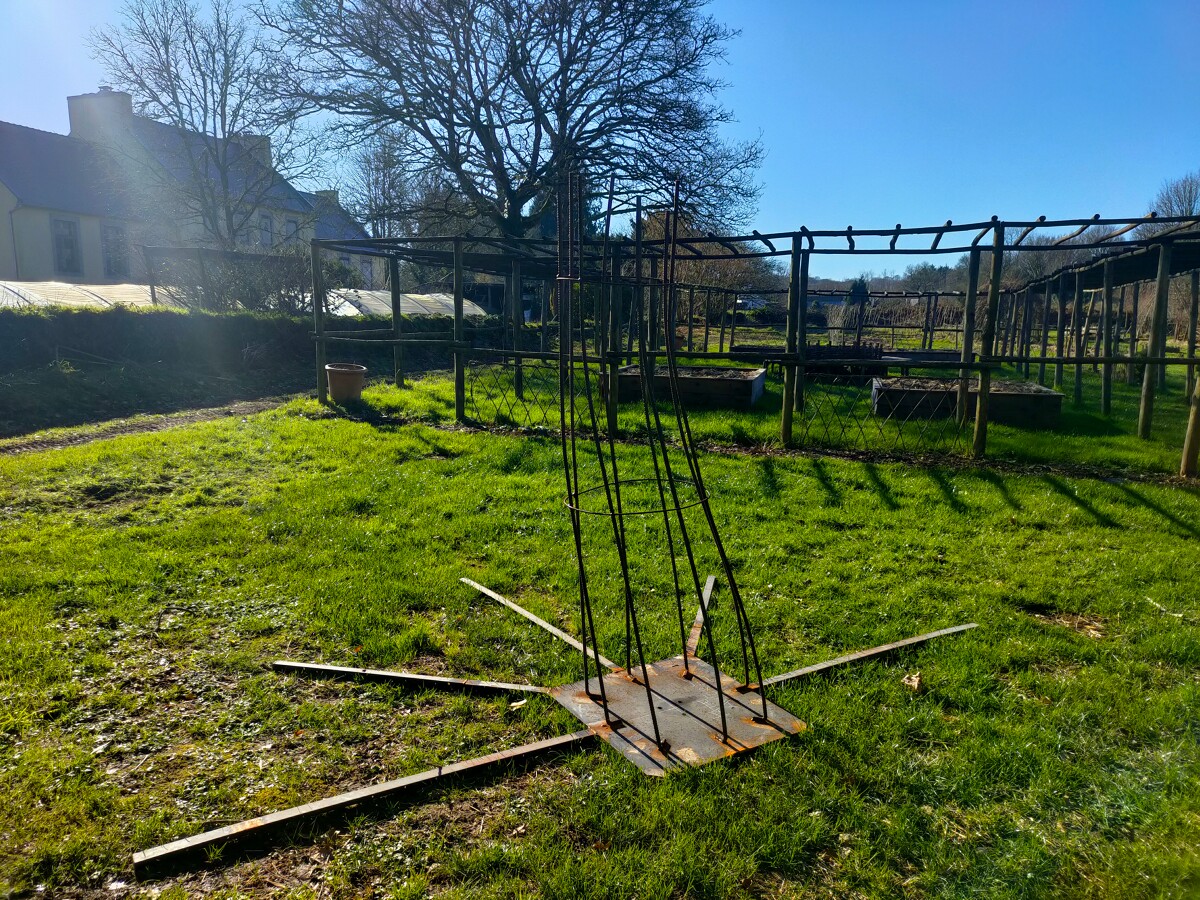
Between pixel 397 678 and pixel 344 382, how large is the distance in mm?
8731

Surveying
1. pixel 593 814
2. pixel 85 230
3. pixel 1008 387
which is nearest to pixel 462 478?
pixel 593 814

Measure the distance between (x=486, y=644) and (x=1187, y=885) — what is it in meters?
2.85

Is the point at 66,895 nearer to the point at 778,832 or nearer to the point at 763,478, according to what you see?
the point at 778,832

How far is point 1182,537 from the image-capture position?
536 centimetres

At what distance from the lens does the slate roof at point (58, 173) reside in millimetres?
28953

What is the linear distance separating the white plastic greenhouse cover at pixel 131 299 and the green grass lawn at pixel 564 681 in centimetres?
1044

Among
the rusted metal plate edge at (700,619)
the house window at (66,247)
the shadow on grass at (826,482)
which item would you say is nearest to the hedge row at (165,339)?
the shadow on grass at (826,482)

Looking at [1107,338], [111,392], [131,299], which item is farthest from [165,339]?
[1107,338]

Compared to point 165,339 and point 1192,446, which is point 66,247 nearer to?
point 165,339

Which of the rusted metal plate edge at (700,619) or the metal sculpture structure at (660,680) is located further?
the rusted metal plate edge at (700,619)

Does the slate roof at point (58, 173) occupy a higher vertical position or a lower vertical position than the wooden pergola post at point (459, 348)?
higher

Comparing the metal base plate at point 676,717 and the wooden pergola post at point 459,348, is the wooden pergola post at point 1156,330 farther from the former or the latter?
the wooden pergola post at point 459,348

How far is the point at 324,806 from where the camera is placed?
2434 millimetres

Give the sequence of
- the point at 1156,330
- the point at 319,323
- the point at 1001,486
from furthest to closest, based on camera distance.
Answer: the point at 319,323 < the point at 1156,330 < the point at 1001,486
